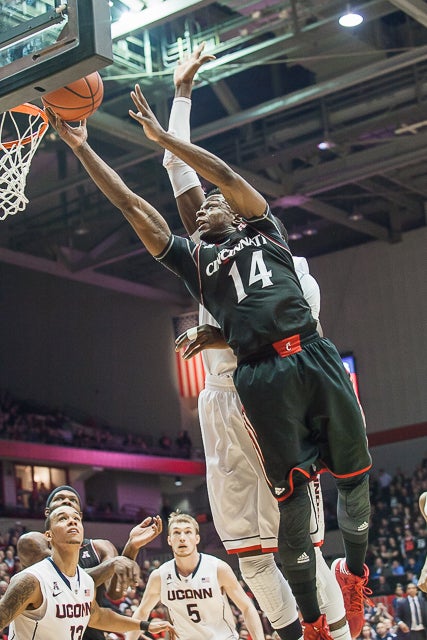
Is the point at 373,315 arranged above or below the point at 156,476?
above

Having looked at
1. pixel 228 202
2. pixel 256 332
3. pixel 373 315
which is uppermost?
pixel 373 315

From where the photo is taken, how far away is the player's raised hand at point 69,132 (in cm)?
545

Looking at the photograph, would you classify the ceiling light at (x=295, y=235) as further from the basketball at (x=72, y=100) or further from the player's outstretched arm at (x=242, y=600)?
the basketball at (x=72, y=100)

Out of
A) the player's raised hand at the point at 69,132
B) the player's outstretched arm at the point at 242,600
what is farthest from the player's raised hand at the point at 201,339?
the player's outstretched arm at the point at 242,600

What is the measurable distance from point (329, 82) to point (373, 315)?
10929 mm

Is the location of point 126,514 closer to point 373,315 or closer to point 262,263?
point 373,315

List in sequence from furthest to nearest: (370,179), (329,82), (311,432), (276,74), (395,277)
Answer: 1. (395,277)
2. (370,179)
3. (276,74)
4. (329,82)
5. (311,432)

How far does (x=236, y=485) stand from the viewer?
5.30 m

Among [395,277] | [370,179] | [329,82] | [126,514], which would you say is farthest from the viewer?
[126,514]

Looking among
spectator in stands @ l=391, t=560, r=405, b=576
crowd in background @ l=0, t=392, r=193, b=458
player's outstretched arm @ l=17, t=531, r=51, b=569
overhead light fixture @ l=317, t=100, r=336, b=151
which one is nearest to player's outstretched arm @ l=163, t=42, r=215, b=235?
player's outstretched arm @ l=17, t=531, r=51, b=569

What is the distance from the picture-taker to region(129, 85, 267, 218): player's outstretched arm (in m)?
4.80

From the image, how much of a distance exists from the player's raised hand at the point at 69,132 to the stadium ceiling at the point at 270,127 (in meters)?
8.67

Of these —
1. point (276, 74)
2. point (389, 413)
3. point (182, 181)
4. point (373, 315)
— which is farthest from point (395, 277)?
point (182, 181)

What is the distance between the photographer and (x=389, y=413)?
27.7 metres
